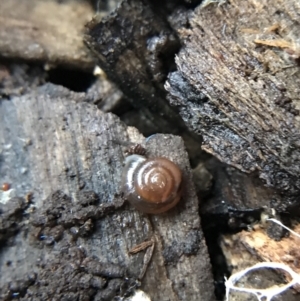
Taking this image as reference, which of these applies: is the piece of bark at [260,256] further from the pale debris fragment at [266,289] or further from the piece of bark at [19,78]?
the piece of bark at [19,78]

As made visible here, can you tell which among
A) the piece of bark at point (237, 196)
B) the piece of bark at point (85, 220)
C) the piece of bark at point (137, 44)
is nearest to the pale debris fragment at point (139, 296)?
the piece of bark at point (85, 220)

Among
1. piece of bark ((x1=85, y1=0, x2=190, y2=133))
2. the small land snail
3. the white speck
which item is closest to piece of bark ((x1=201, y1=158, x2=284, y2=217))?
the small land snail

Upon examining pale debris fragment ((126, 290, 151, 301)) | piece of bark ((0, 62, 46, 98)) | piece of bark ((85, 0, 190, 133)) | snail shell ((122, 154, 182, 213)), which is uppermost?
piece of bark ((0, 62, 46, 98))

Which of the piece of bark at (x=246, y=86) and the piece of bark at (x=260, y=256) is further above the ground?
the piece of bark at (x=246, y=86)

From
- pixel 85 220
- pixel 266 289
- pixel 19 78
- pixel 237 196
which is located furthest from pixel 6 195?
pixel 266 289

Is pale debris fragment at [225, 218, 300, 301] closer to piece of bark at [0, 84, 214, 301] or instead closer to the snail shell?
piece of bark at [0, 84, 214, 301]

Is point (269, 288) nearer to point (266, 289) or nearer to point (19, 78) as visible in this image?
point (266, 289)

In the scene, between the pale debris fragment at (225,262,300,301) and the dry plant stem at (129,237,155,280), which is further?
the dry plant stem at (129,237,155,280)
